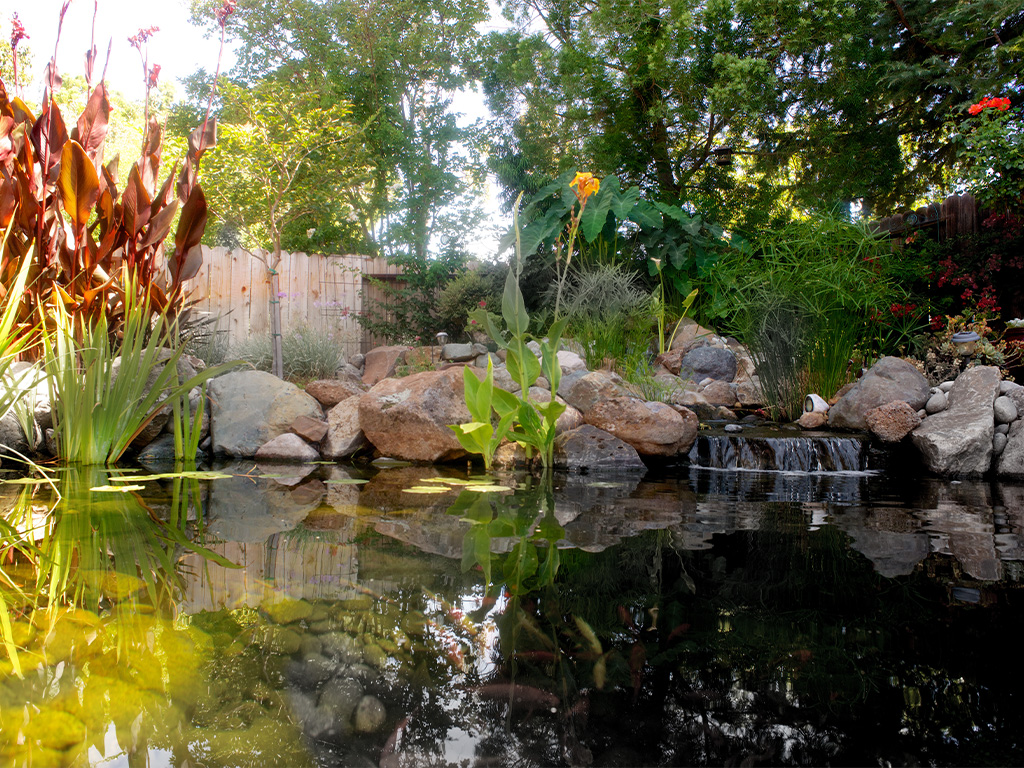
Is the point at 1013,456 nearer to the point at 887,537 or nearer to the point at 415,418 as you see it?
the point at 887,537

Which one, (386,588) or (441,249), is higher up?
(441,249)

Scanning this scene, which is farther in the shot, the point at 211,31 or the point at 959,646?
the point at 211,31

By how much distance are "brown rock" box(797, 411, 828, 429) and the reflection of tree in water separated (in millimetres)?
3527

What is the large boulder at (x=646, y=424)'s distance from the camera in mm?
4000

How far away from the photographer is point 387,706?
805mm

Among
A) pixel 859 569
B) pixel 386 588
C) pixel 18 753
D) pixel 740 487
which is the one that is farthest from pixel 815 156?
pixel 18 753

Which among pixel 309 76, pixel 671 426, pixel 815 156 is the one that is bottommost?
pixel 671 426

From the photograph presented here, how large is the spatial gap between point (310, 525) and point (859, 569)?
5.07 ft

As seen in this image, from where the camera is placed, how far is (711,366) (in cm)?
675

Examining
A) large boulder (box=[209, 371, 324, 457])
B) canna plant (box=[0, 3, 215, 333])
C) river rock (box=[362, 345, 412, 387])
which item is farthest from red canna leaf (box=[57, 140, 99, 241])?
river rock (box=[362, 345, 412, 387])

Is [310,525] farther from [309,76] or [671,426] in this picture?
[309,76]

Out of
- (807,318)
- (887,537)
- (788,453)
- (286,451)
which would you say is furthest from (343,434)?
(807,318)

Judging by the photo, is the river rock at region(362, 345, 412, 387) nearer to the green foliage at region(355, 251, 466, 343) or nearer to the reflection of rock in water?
the green foliage at region(355, 251, 466, 343)

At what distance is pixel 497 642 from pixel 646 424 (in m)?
3.10
